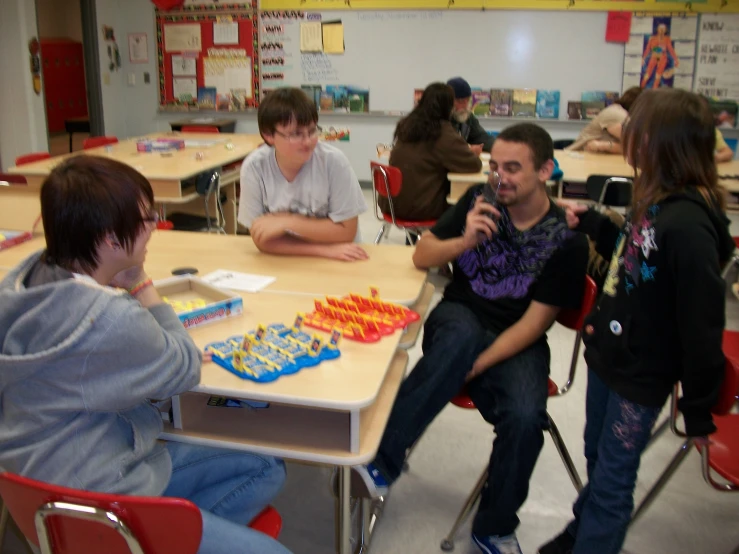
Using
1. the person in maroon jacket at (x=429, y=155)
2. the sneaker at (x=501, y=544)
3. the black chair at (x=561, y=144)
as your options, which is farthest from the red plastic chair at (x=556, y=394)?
the black chair at (x=561, y=144)

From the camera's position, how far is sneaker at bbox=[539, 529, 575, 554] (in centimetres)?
180

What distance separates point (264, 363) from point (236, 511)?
1.01ft

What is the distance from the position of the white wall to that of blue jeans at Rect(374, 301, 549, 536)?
216 inches

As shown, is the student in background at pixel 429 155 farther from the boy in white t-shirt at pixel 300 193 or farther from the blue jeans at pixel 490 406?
the blue jeans at pixel 490 406

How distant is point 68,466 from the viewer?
42.3 inches

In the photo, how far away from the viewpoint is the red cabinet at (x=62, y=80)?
856 cm

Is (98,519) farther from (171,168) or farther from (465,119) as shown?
(465,119)

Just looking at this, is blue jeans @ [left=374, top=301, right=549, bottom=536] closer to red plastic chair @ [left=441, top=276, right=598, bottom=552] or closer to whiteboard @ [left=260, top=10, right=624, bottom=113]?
red plastic chair @ [left=441, top=276, right=598, bottom=552]

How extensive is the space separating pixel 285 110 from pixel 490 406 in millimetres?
1111

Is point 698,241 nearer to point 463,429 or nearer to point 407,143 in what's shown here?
point 463,429

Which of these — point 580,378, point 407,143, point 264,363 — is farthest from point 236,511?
point 407,143

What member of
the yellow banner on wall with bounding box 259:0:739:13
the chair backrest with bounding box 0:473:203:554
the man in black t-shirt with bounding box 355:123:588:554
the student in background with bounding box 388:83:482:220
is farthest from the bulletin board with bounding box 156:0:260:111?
the chair backrest with bounding box 0:473:203:554

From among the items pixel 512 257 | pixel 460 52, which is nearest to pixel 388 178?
pixel 512 257

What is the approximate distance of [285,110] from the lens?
2.10 meters
